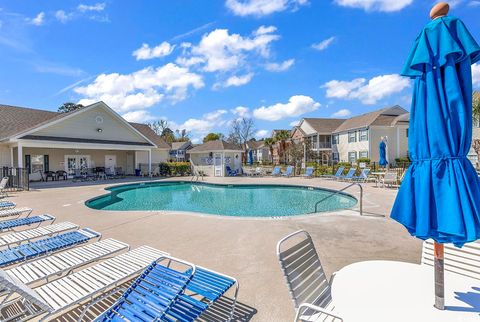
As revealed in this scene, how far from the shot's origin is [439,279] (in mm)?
2062

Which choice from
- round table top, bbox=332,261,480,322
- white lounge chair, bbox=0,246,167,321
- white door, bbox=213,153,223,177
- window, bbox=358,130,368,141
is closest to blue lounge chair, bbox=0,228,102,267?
white lounge chair, bbox=0,246,167,321

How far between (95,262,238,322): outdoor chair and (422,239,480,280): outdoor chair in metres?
2.32

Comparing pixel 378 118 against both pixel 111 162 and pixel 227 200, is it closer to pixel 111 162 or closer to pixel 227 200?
pixel 227 200

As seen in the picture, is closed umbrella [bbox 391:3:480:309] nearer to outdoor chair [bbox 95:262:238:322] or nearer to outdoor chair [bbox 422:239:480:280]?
outdoor chair [bbox 422:239:480:280]

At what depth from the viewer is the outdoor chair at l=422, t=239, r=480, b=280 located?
8.83 ft

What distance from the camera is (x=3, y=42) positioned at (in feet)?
45.1

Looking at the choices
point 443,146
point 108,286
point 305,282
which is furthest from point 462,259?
point 108,286

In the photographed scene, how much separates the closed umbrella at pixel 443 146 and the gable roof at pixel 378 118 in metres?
30.8

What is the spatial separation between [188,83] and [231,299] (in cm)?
2315

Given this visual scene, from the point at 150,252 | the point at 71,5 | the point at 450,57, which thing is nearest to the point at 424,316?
the point at 450,57

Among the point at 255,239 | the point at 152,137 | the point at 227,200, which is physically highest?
the point at 152,137

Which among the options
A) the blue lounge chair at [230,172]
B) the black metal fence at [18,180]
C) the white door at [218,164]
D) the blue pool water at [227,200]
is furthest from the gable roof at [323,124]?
the black metal fence at [18,180]

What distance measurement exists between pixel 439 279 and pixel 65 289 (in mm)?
3576

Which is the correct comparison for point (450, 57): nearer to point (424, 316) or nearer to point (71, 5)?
point (424, 316)
